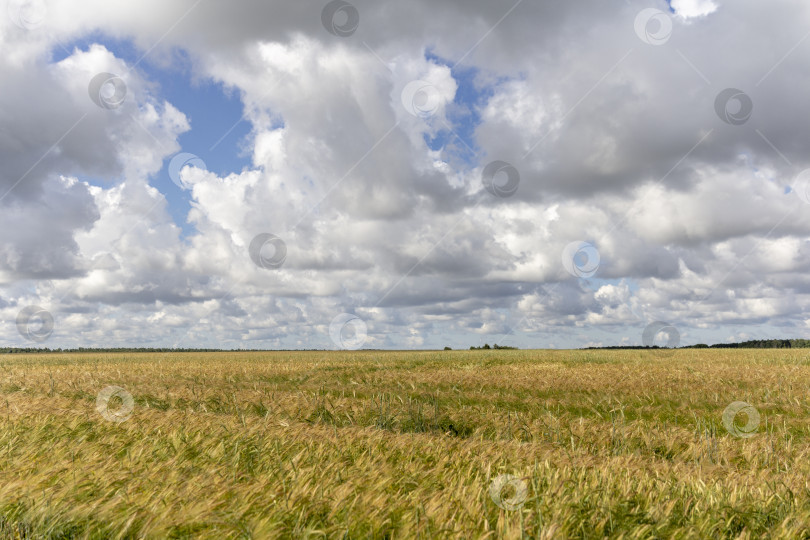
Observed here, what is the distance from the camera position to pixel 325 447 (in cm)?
834

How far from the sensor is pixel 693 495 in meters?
6.49

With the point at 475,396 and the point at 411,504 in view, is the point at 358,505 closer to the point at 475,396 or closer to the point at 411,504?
the point at 411,504

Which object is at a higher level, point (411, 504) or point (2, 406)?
point (2, 406)

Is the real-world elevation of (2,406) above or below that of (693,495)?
above

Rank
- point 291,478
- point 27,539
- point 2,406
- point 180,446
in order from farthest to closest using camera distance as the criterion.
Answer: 1. point 2,406
2. point 180,446
3. point 291,478
4. point 27,539

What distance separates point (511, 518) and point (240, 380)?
73.7ft

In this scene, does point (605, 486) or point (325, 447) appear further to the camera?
point (325, 447)

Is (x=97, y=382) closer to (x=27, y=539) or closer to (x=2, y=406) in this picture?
(x=2, y=406)

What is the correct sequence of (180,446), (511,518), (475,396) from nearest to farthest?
(511,518) → (180,446) → (475,396)

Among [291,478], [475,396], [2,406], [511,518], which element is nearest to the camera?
[511,518]

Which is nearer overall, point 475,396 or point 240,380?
point 475,396

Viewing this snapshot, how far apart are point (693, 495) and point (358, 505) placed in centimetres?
430

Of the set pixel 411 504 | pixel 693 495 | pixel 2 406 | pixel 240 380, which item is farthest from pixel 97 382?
pixel 693 495

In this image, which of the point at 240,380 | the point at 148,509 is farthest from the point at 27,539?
the point at 240,380
